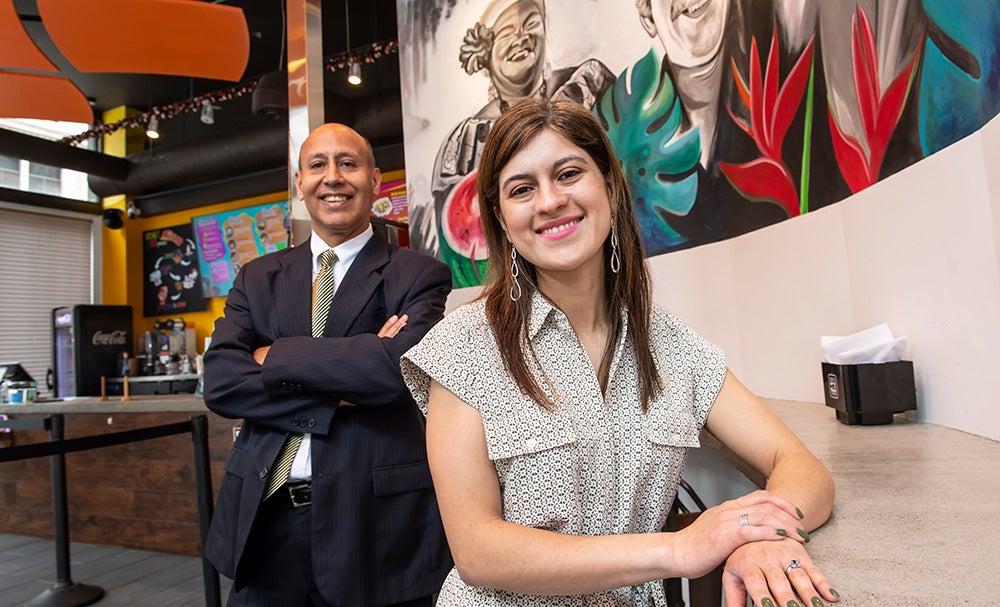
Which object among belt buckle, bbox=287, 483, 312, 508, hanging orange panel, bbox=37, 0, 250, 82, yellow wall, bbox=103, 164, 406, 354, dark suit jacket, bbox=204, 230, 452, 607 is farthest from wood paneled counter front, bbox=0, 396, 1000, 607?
yellow wall, bbox=103, 164, 406, 354

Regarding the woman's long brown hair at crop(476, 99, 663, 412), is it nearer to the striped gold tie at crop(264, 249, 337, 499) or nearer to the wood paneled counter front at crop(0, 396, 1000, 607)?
the wood paneled counter front at crop(0, 396, 1000, 607)

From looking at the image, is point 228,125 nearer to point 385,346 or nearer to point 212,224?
point 212,224

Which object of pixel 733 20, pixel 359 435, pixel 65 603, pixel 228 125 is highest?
pixel 228 125

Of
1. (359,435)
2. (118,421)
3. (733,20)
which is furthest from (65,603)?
(733,20)

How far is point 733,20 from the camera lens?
2.56m

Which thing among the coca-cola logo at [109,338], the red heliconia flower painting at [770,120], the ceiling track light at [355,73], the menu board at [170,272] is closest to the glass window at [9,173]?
the menu board at [170,272]

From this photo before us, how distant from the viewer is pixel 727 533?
32.8 inches

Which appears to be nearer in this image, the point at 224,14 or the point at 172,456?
the point at 224,14

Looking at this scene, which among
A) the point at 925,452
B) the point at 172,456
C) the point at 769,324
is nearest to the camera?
the point at 925,452

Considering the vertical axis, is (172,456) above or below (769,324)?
below

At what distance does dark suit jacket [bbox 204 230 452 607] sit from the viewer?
4.95ft

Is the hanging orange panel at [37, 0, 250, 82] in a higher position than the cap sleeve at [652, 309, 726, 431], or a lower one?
higher

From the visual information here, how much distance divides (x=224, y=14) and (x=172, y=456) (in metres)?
2.81

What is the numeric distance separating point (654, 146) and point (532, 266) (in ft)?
6.47
